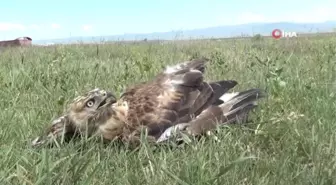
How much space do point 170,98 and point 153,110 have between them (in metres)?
0.25

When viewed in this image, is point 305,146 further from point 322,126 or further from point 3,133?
point 3,133

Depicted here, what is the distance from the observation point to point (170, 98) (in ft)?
15.4

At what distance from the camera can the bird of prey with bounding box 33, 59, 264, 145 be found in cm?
438

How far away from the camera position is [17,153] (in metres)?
3.82

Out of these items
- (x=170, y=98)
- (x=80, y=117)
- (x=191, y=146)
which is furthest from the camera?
(x=170, y=98)

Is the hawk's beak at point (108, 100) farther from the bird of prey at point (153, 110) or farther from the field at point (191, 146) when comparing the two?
the field at point (191, 146)

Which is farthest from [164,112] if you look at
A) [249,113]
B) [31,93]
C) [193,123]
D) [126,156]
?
[31,93]

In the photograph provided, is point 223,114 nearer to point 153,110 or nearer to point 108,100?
point 153,110

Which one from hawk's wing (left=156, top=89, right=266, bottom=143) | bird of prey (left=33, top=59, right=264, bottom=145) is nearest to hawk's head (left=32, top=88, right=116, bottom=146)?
bird of prey (left=33, top=59, right=264, bottom=145)

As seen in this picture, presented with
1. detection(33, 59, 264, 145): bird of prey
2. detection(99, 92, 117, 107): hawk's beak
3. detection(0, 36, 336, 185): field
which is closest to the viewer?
detection(0, 36, 336, 185): field

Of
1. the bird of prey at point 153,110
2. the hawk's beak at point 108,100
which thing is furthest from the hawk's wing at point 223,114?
the hawk's beak at point 108,100

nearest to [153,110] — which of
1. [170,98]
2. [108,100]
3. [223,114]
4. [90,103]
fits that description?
[170,98]

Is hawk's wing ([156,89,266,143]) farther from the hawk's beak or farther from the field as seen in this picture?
the hawk's beak

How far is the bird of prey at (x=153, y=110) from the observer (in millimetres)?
4375
